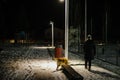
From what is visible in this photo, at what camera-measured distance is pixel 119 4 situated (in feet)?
260

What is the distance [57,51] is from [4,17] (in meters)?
88.0

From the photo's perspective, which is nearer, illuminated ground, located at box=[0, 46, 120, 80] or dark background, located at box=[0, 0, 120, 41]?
illuminated ground, located at box=[0, 46, 120, 80]

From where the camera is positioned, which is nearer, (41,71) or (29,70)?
(41,71)

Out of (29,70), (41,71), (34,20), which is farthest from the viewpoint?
(34,20)


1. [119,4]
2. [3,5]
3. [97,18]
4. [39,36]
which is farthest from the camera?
[39,36]

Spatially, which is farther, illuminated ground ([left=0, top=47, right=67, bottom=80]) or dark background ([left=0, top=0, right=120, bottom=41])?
dark background ([left=0, top=0, right=120, bottom=41])

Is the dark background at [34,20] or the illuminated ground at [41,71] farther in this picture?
the dark background at [34,20]

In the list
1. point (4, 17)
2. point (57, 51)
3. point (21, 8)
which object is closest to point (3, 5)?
point (4, 17)

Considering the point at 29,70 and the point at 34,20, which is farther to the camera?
the point at 34,20

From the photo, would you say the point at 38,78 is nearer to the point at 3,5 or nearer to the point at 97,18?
the point at 97,18

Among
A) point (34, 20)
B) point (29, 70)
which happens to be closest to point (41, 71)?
point (29, 70)

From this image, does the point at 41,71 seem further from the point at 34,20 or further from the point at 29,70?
the point at 34,20

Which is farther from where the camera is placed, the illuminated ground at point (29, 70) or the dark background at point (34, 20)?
the dark background at point (34, 20)

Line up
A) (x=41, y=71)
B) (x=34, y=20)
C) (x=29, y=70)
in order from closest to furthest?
(x=41, y=71) → (x=29, y=70) → (x=34, y=20)
